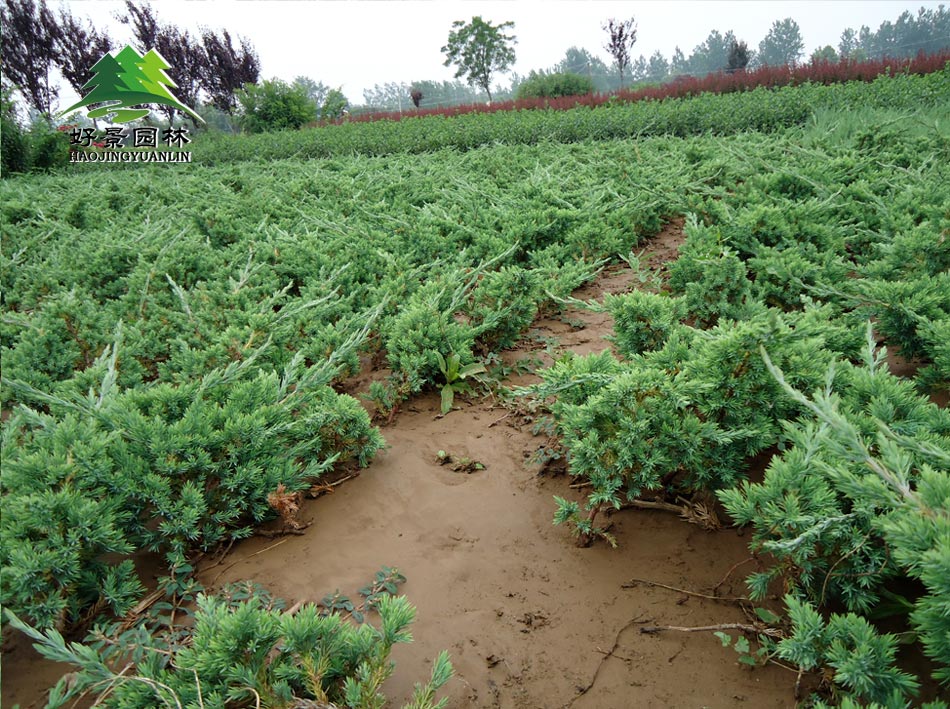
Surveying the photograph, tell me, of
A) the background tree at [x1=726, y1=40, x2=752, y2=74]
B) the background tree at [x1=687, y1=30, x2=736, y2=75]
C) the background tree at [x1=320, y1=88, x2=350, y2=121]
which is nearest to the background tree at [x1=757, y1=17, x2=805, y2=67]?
the background tree at [x1=687, y1=30, x2=736, y2=75]

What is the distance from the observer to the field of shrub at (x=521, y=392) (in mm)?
1287

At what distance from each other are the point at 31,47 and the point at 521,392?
3127 cm

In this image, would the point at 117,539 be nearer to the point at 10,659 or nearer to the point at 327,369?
the point at 10,659

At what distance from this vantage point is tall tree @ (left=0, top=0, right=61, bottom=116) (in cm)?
2259

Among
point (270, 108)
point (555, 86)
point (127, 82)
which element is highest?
point (555, 86)

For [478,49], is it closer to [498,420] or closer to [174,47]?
[174,47]

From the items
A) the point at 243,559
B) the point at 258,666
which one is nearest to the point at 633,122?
the point at 243,559

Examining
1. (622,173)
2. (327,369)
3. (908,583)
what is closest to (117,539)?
(327,369)

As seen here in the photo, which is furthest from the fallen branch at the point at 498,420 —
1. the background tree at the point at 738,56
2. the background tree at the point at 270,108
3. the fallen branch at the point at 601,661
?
the background tree at the point at 738,56

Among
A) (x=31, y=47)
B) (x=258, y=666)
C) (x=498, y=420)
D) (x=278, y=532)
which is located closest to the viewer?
(x=258, y=666)

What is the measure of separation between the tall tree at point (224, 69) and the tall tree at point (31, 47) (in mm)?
5877

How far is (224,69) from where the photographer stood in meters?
27.1

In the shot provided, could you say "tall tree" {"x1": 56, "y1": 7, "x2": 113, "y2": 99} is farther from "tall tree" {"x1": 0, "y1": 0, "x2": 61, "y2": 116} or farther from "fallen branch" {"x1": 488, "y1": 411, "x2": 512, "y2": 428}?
"fallen branch" {"x1": 488, "y1": 411, "x2": 512, "y2": 428}

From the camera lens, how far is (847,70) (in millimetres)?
14719
